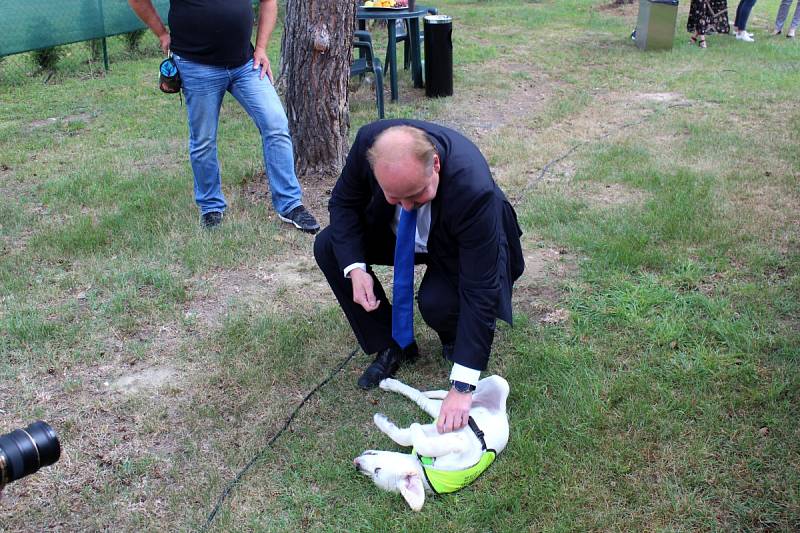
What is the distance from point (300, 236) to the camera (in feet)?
14.4

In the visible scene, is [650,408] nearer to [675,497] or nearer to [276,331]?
[675,497]

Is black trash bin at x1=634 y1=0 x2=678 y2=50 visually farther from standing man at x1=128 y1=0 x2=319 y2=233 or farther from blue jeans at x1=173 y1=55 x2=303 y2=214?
blue jeans at x1=173 y1=55 x2=303 y2=214

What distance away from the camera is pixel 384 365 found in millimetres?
3012

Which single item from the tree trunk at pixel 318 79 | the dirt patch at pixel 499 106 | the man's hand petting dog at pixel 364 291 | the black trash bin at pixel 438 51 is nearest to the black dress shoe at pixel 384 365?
the man's hand petting dog at pixel 364 291

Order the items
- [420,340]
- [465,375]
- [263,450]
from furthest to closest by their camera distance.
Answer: [420,340], [263,450], [465,375]

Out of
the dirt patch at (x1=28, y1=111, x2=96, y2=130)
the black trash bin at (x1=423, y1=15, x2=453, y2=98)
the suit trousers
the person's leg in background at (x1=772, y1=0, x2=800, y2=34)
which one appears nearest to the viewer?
the suit trousers

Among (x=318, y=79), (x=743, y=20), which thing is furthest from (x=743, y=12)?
(x=318, y=79)

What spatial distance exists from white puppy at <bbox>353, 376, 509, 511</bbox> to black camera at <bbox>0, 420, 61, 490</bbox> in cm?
113

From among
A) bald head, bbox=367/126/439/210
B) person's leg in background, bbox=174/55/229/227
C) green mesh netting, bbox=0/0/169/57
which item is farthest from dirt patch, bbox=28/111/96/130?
bald head, bbox=367/126/439/210

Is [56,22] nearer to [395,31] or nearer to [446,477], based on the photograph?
[395,31]

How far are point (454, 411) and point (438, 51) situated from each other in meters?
5.42

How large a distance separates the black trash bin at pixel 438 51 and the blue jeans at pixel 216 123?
10.4ft

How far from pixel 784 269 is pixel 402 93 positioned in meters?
4.72

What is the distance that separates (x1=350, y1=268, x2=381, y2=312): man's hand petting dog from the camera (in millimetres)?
2670
